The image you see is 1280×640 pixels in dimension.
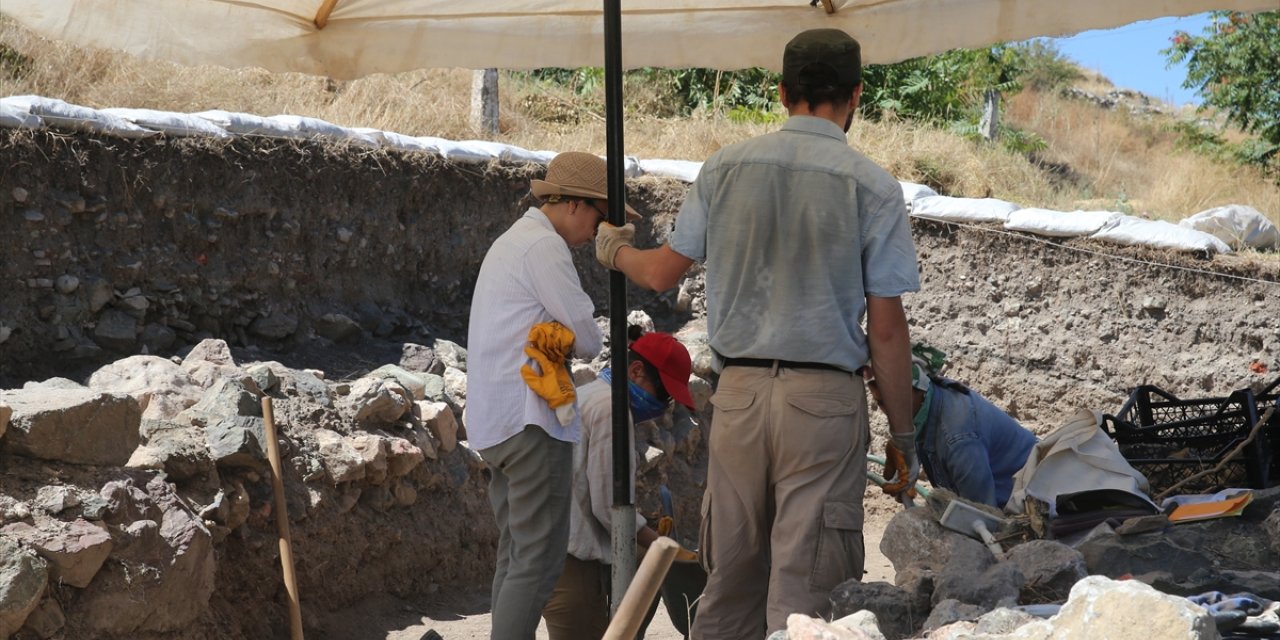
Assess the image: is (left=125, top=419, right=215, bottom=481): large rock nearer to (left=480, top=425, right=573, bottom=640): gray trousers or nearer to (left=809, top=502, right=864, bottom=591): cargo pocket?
(left=480, top=425, right=573, bottom=640): gray trousers

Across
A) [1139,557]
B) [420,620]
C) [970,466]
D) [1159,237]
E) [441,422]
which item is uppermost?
[1139,557]

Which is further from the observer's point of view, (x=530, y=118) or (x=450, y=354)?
(x=530, y=118)

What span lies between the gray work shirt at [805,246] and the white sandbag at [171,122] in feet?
15.7

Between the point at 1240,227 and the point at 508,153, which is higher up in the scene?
the point at 508,153

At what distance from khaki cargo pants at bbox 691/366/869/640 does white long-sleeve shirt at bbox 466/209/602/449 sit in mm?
744

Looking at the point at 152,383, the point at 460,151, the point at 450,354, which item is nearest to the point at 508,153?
the point at 460,151

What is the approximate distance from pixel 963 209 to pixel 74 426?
6.49 metres

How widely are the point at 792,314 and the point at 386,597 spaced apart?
3781mm

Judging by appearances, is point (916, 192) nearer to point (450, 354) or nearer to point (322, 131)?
point (450, 354)

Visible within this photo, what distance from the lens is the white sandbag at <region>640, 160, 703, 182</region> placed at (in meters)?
9.61

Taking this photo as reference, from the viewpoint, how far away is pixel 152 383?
17.9 ft

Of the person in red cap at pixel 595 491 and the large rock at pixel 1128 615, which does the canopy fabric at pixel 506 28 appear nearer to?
the person in red cap at pixel 595 491

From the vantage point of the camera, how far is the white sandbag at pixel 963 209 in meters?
8.77

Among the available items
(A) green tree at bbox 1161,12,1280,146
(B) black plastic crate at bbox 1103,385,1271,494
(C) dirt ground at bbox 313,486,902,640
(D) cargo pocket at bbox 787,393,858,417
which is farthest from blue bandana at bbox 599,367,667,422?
(A) green tree at bbox 1161,12,1280,146
